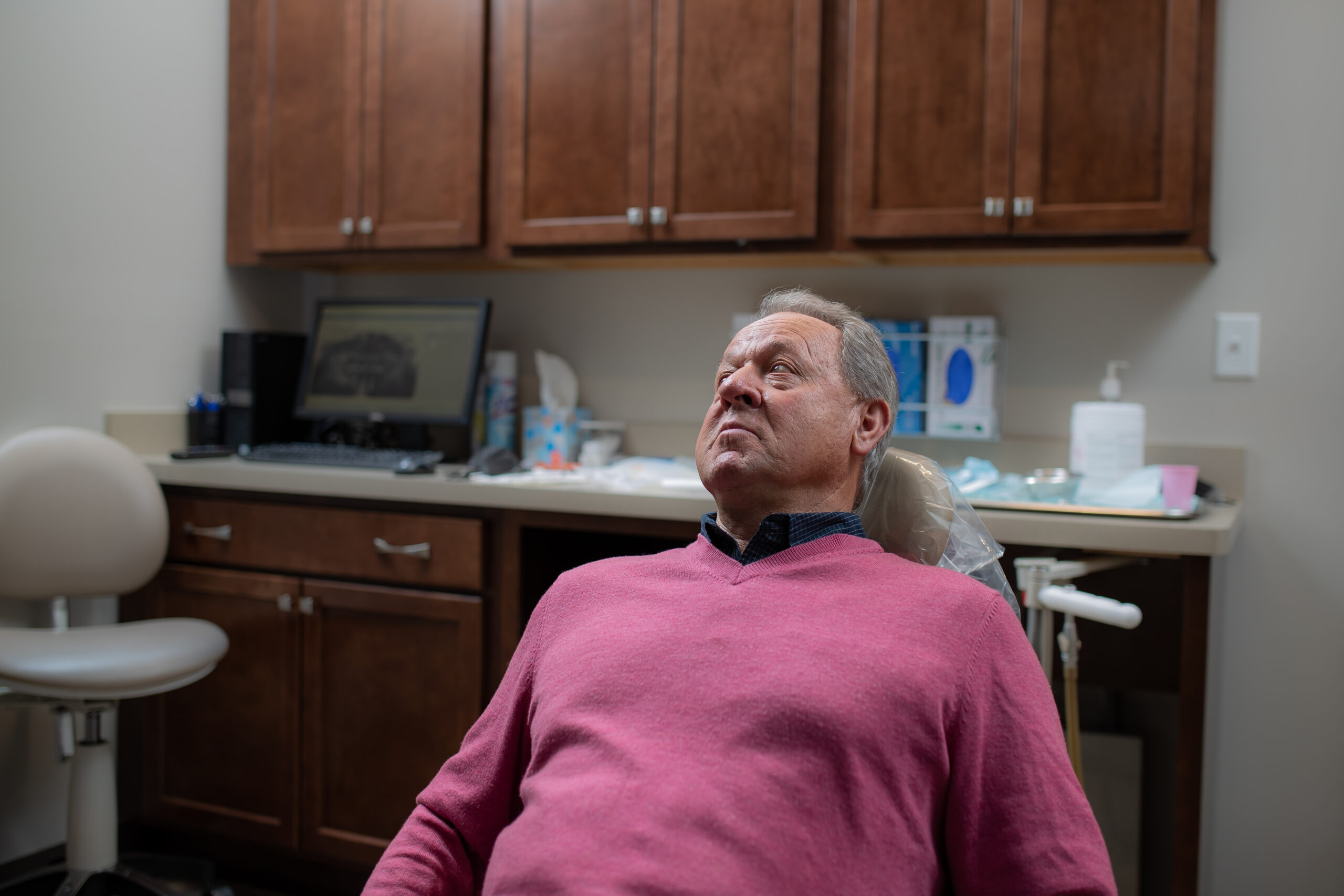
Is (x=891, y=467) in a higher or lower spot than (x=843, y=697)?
Answer: higher

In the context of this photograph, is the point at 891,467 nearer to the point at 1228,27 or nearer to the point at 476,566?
the point at 476,566

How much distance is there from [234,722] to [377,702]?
0.40m

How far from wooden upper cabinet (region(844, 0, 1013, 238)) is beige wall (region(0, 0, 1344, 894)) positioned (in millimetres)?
335

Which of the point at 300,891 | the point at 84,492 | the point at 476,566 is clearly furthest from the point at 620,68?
the point at 300,891

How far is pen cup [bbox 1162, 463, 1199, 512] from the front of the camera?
5.69 ft

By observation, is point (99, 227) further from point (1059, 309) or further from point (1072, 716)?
point (1072, 716)

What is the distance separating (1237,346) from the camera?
2.08 meters

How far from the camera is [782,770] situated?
942 millimetres

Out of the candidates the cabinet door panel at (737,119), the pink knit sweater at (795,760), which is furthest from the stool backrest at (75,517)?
the pink knit sweater at (795,760)

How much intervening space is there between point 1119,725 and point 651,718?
161 cm

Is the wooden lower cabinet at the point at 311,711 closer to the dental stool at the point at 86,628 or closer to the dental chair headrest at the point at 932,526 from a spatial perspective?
the dental stool at the point at 86,628

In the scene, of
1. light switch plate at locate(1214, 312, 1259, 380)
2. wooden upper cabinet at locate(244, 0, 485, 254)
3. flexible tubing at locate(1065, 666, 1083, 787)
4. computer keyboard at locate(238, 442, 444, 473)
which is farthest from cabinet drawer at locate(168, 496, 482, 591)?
light switch plate at locate(1214, 312, 1259, 380)

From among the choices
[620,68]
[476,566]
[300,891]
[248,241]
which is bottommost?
[300,891]

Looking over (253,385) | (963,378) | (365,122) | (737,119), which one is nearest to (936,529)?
(963,378)
